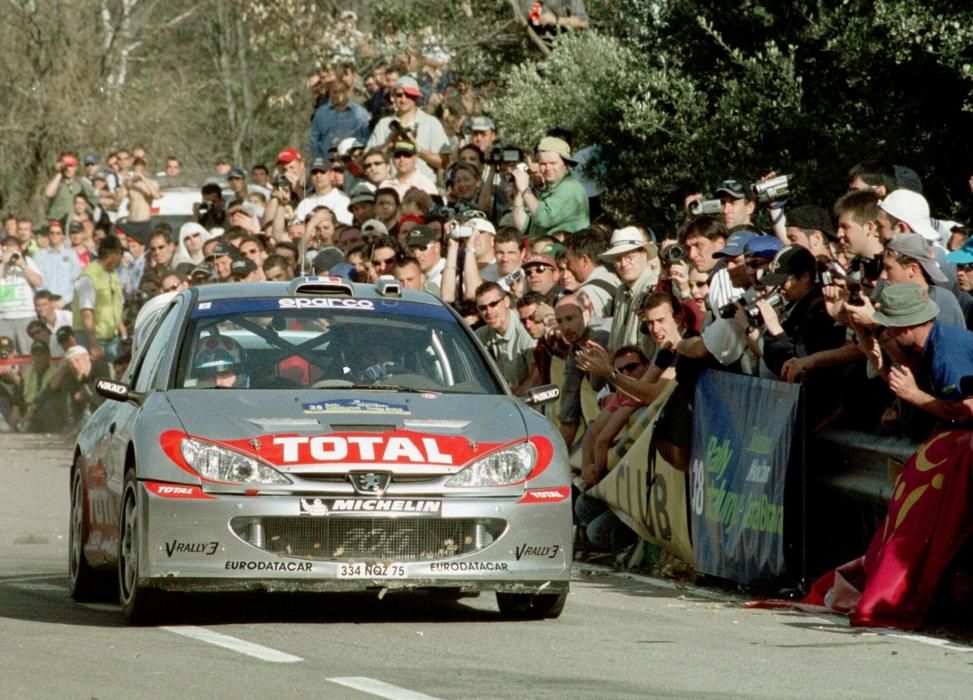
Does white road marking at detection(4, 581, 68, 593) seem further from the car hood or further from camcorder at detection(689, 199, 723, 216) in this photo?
camcorder at detection(689, 199, 723, 216)

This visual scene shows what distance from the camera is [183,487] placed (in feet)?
31.7

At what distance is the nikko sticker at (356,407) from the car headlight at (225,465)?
0.49 meters

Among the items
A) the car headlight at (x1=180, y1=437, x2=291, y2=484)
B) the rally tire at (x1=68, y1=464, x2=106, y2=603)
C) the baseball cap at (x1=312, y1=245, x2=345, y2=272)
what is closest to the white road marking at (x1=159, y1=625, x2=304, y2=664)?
the car headlight at (x1=180, y1=437, x2=291, y2=484)

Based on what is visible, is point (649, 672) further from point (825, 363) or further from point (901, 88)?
point (901, 88)

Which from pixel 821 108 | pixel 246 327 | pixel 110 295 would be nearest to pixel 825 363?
pixel 246 327

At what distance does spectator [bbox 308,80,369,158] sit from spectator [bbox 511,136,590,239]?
305 inches

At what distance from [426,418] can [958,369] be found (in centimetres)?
238

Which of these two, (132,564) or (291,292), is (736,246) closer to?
(291,292)

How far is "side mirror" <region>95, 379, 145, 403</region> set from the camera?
10.5 metres

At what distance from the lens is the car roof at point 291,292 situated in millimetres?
11273

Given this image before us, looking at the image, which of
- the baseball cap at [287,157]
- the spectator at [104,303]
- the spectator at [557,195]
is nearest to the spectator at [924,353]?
the spectator at [557,195]

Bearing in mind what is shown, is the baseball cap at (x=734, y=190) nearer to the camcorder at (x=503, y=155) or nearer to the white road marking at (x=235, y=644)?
the white road marking at (x=235, y=644)

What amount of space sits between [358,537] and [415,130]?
1380 centimetres

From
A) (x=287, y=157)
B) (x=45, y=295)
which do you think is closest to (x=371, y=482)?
(x=287, y=157)
